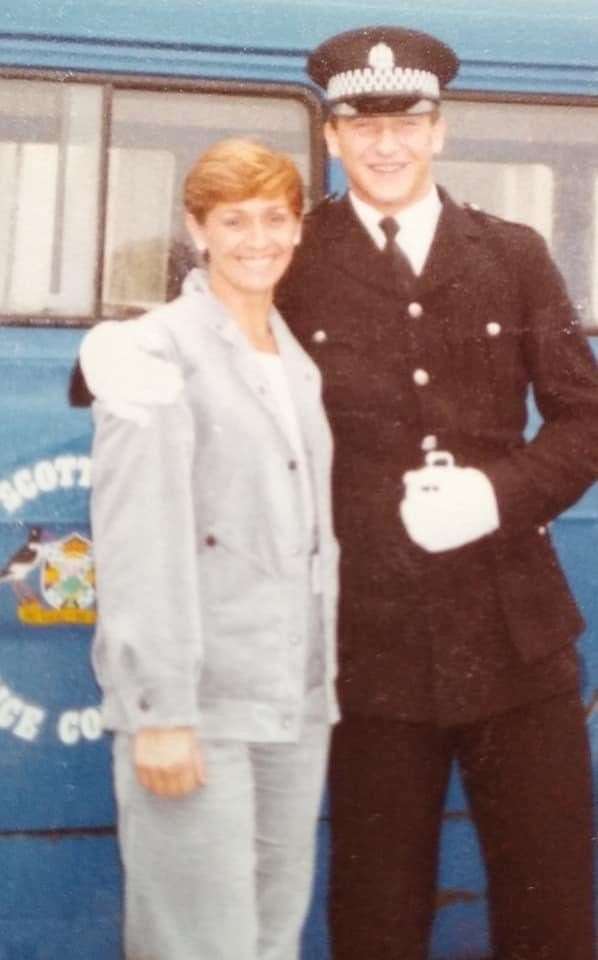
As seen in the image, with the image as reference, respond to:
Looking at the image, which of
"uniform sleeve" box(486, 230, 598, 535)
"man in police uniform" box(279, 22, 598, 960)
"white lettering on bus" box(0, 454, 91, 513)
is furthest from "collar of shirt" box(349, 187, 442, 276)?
"white lettering on bus" box(0, 454, 91, 513)

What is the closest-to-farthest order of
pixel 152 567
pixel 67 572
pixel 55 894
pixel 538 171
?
pixel 152 567, pixel 67 572, pixel 55 894, pixel 538 171

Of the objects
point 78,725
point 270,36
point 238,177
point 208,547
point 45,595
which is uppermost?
point 270,36

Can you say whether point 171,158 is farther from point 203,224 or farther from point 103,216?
point 203,224

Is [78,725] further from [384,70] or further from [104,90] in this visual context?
[384,70]

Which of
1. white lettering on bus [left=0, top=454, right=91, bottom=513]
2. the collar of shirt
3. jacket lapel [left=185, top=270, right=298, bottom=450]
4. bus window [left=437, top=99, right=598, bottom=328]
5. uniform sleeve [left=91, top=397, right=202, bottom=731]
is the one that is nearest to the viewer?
uniform sleeve [left=91, top=397, right=202, bottom=731]

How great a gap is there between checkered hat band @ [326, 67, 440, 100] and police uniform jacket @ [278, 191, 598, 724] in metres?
0.32

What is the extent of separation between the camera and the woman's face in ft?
6.72

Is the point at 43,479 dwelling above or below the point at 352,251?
A: below

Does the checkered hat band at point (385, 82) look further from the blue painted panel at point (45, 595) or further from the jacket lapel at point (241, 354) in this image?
the blue painted panel at point (45, 595)

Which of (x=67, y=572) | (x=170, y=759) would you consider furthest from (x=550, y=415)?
(x=67, y=572)

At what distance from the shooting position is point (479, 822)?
7.41ft

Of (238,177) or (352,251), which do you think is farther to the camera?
(352,251)

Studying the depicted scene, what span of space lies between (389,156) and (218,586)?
827 millimetres

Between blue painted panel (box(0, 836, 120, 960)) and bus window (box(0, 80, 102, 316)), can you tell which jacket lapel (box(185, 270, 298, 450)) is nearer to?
bus window (box(0, 80, 102, 316))
